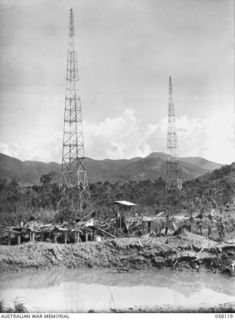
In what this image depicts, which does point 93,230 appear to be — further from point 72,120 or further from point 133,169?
point 133,169

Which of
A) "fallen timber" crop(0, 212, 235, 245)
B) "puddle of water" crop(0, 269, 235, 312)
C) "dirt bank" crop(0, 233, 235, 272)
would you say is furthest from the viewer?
"fallen timber" crop(0, 212, 235, 245)

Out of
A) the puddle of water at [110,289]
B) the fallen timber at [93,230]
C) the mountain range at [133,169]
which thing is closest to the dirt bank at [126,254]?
the puddle of water at [110,289]

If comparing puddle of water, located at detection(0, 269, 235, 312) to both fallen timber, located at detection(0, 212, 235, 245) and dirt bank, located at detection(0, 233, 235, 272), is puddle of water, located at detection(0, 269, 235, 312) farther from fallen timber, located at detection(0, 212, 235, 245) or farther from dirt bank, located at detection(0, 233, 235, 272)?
fallen timber, located at detection(0, 212, 235, 245)

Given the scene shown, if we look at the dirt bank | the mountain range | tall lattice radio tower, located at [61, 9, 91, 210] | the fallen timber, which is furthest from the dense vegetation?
the mountain range

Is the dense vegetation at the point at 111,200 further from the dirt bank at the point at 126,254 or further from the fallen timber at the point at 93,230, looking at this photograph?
the dirt bank at the point at 126,254

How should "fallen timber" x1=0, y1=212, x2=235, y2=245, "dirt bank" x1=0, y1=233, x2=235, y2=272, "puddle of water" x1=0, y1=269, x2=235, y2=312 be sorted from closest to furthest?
"puddle of water" x1=0, y1=269, x2=235, y2=312 < "dirt bank" x1=0, y1=233, x2=235, y2=272 < "fallen timber" x1=0, y1=212, x2=235, y2=245

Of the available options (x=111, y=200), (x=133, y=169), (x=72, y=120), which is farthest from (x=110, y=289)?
(x=133, y=169)
